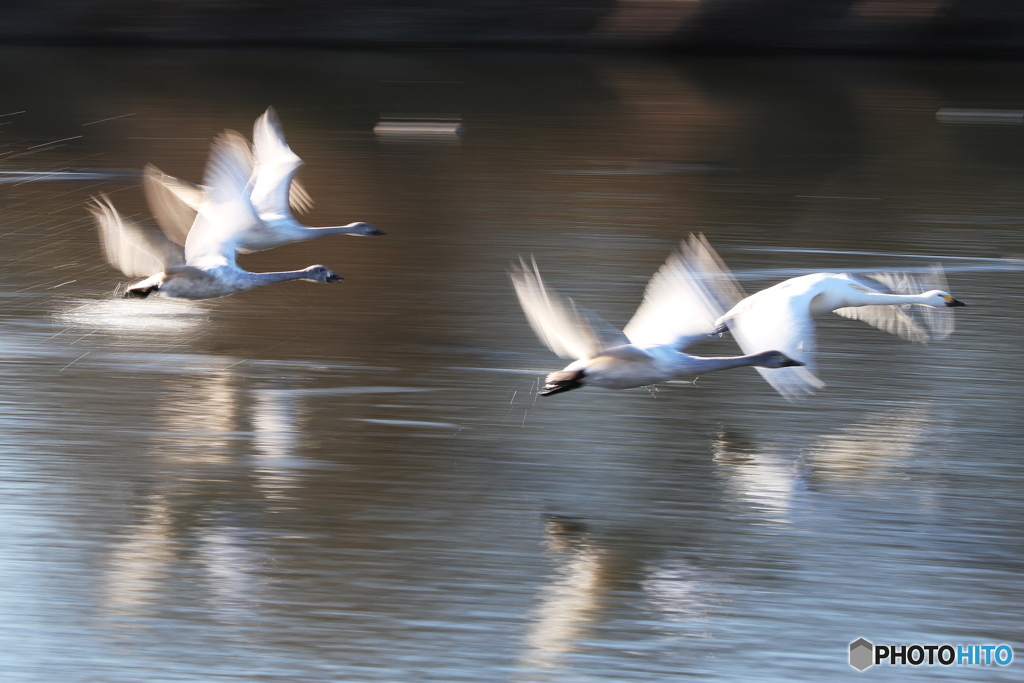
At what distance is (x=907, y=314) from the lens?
31.7ft

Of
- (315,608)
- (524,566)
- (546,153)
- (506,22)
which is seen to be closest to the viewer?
(315,608)

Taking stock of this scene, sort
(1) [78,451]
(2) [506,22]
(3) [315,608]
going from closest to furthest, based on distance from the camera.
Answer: (3) [315,608], (1) [78,451], (2) [506,22]

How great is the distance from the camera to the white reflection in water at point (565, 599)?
538 cm

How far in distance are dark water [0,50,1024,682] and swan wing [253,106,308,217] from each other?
2.83 feet

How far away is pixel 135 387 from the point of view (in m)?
8.43

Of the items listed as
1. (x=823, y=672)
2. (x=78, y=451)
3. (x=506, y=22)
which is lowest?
(x=823, y=672)

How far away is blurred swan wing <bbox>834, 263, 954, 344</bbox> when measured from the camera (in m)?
8.16

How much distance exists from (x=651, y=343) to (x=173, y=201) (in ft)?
22.6

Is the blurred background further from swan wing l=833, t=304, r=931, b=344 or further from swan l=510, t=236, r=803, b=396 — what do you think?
swan l=510, t=236, r=803, b=396

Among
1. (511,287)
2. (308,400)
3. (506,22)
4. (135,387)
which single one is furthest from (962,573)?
(506,22)

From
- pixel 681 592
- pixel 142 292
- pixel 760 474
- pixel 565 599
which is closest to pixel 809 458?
pixel 760 474

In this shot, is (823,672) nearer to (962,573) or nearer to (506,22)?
A: (962,573)

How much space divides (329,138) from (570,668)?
13906 mm

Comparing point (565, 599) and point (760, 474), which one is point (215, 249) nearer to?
point (760, 474)
